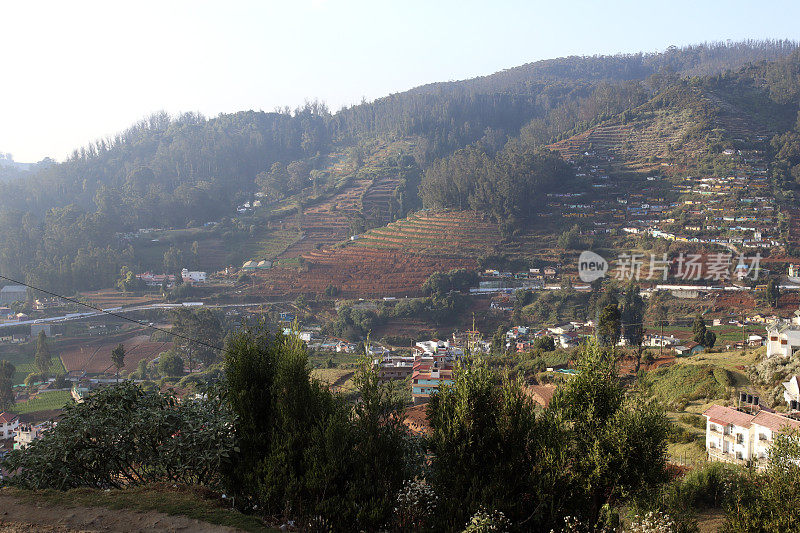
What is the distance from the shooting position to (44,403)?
21141 millimetres

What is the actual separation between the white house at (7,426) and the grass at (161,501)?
44.5ft

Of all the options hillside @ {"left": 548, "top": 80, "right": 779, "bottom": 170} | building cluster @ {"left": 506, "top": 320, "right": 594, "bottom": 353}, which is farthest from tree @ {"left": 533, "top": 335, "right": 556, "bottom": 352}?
hillside @ {"left": 548, "top": 80, "right": 779, "bottom": 170}

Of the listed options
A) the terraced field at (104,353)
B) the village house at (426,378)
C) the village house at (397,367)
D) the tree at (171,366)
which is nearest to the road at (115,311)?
the terraced field at (104,353)

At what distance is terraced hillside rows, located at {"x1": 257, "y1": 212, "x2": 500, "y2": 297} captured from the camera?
3756 cm

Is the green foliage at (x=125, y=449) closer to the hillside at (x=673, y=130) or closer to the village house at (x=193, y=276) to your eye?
the village house at (x=193, y=276)

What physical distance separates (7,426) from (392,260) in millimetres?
26015

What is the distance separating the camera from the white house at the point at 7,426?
16297 millimetres

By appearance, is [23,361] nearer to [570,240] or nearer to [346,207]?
[570,240]

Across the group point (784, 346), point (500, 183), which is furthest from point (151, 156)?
point (784, 346)

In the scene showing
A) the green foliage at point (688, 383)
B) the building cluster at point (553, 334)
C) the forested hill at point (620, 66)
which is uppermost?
the forested hill at point (620, 66)

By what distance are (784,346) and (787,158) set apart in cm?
3697

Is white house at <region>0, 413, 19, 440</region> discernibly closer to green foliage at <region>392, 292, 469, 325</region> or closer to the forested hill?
green foliage at <region>392, 292, 469, 325</region>

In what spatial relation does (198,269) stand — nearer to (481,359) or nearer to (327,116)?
(481,359)

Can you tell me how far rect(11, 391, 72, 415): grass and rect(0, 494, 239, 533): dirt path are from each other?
17506 mm
